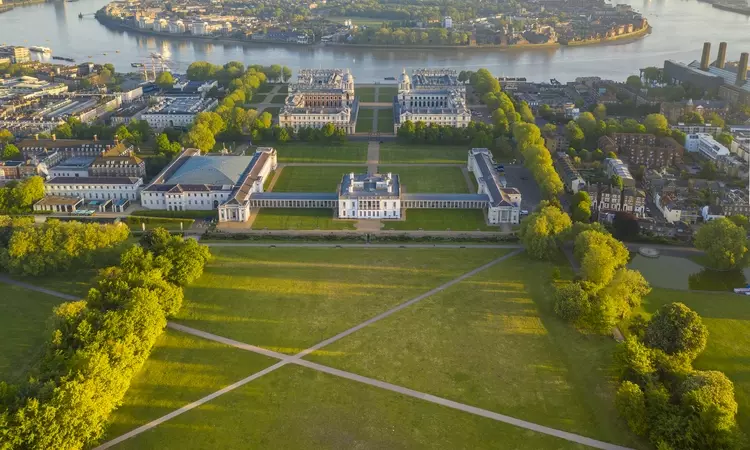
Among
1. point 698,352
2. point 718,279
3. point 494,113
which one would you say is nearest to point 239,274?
point 698,352

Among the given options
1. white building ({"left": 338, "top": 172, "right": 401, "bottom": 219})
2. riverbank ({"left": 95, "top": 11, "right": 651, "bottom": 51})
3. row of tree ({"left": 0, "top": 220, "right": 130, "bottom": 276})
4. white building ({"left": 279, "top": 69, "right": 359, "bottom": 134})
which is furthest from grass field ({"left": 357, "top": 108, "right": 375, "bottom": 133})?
riverbank ({"left": 95, "top": 11, "right": 651, "bottom": 51})

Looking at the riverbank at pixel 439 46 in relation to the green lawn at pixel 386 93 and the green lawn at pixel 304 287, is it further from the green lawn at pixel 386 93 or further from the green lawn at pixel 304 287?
the green lawn at pixel 304 287

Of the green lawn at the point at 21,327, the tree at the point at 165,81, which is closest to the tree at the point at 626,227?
the green lawn at the point at 21,327

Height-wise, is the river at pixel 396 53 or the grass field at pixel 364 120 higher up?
the river at pixel 396 53

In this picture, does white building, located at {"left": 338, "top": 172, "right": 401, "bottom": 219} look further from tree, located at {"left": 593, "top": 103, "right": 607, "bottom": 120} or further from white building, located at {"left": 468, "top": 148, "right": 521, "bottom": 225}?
tree, located at {"left": 593, "top": 103, "right": 607, "bottom": 120}

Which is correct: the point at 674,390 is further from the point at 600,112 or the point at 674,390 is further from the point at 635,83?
the point at 635,83

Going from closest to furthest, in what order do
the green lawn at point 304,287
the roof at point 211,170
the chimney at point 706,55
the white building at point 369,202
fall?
the green lawn at point 304,287
the white building at point 369,202
the roof at point 211,170
the chimney at point 706,55
